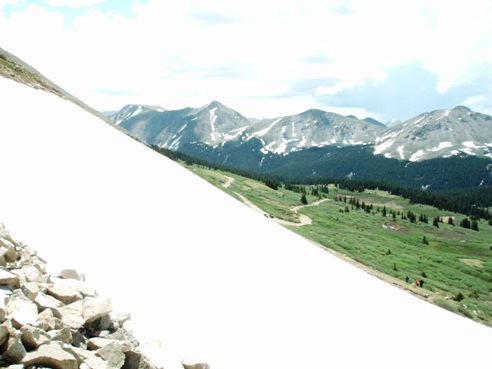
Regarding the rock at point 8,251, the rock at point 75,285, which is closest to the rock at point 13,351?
the rock at point 75,285

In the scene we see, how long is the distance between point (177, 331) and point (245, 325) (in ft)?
9.41

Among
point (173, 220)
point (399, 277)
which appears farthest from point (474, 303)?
point (173, 220)

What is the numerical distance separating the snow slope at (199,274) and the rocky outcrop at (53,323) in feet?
4.74

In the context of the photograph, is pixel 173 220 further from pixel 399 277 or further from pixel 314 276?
pixel 399 277

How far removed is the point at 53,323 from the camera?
300 inches

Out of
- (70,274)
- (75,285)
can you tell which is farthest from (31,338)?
(70,274)

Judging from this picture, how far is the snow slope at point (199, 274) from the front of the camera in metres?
12.3

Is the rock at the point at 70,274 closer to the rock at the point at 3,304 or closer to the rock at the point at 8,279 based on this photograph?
the rock at the point at 8,279

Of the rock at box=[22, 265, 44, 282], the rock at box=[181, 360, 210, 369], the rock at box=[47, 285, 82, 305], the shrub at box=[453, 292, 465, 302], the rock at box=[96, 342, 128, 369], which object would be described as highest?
the rock at box=[22, 265, 44, 282]

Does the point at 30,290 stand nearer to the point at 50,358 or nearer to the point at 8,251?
the point at 8,251

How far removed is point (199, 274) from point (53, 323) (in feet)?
26.4

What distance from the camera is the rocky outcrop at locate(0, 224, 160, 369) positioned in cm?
659

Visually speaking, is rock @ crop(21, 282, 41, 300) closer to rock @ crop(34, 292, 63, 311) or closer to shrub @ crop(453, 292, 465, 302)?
rock @ crop(34, 292, 63, 311)

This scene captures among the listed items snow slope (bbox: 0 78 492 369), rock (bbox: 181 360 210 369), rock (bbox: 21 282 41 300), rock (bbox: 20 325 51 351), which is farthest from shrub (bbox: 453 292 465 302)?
rock (bbox: 20 325 51 351)
